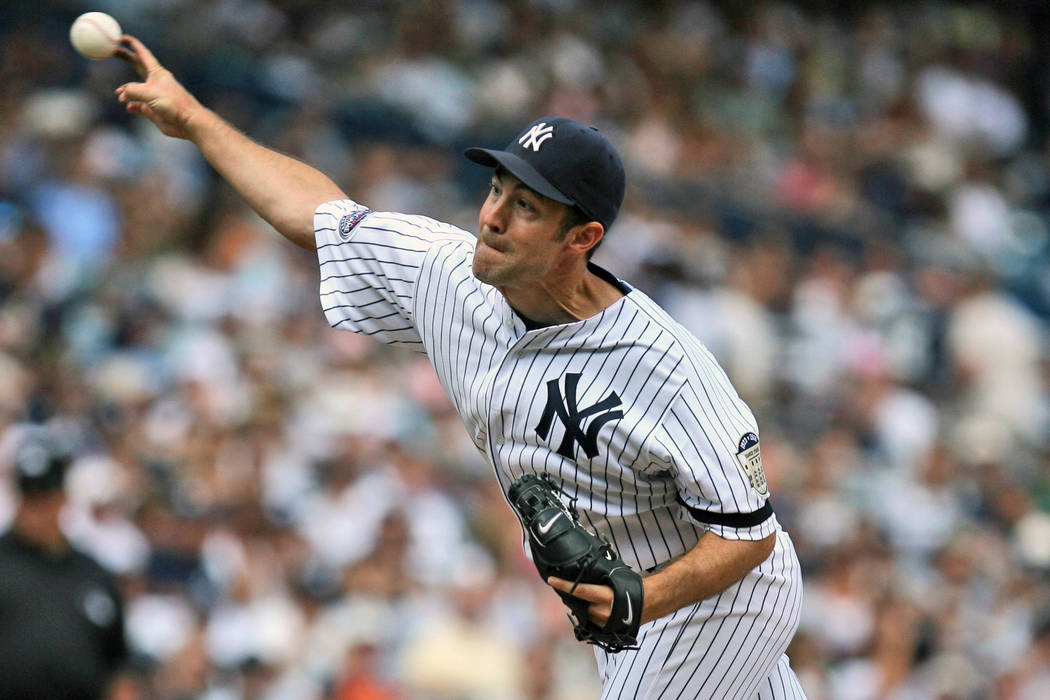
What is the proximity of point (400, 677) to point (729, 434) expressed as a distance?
4.33m

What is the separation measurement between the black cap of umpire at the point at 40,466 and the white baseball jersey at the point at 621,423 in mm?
1747

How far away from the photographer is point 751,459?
3365mm

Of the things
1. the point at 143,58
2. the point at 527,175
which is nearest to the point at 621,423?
the point at 527,175

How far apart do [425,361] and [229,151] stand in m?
5.64

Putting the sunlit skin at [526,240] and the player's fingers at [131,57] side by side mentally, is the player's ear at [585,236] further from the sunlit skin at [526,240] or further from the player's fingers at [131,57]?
the player's fingers at [131,57]

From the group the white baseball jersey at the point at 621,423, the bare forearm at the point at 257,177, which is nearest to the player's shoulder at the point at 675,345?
the white baseball jersey at the point at 621,423

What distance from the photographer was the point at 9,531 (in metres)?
5.16

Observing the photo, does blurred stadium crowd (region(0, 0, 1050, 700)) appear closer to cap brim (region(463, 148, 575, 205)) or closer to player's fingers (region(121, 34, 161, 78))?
player's fingers (region(121, 34, 161, 78))

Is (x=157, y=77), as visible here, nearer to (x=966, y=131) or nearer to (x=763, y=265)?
(x=763, y=265)

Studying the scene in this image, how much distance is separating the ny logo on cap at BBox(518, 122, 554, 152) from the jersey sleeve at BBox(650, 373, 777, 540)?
62 cm

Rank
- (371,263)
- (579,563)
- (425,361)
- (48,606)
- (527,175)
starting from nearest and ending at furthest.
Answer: (579,563) < (527,175) < (371,263) < (48,606) < (425,361)

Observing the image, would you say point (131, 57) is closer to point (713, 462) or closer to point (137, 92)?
point (137, 92)

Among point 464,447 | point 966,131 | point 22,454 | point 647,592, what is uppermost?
point 966,131

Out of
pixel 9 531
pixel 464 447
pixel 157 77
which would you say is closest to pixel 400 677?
pixel 464 447
